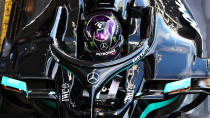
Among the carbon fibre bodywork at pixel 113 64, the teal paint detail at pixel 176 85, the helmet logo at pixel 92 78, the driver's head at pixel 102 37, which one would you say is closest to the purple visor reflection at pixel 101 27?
the driver's head at pixel 102 37

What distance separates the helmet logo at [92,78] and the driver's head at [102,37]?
0.40m

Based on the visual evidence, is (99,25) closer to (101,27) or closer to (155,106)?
(101,27)

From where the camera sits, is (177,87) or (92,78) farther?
(177,87)

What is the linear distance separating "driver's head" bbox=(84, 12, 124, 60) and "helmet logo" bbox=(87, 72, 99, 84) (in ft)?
1.31

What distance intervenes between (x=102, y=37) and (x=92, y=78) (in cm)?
45

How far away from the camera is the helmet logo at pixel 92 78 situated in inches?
76.9

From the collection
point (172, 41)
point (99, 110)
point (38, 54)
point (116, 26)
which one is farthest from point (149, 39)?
point (38, 54)

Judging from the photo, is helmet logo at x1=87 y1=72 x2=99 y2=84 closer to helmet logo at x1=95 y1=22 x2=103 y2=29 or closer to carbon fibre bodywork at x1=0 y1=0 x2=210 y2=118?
carbon fibre bodywork at x1=0 y1=0 x2=210 y2=118

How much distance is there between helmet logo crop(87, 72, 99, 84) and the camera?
6.41 ft

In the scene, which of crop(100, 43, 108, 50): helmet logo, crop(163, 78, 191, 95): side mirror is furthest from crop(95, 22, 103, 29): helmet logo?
crop(163, 78, 191, 95): side mirror

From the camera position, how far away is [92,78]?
6.41 ft

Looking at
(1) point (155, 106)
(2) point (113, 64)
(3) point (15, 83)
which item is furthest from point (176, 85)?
(3) point (15, 83)

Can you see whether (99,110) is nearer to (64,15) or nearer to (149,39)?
(149,39)

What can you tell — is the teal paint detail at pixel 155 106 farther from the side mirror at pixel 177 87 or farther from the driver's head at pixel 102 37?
the driver's head at pixel 102 37
